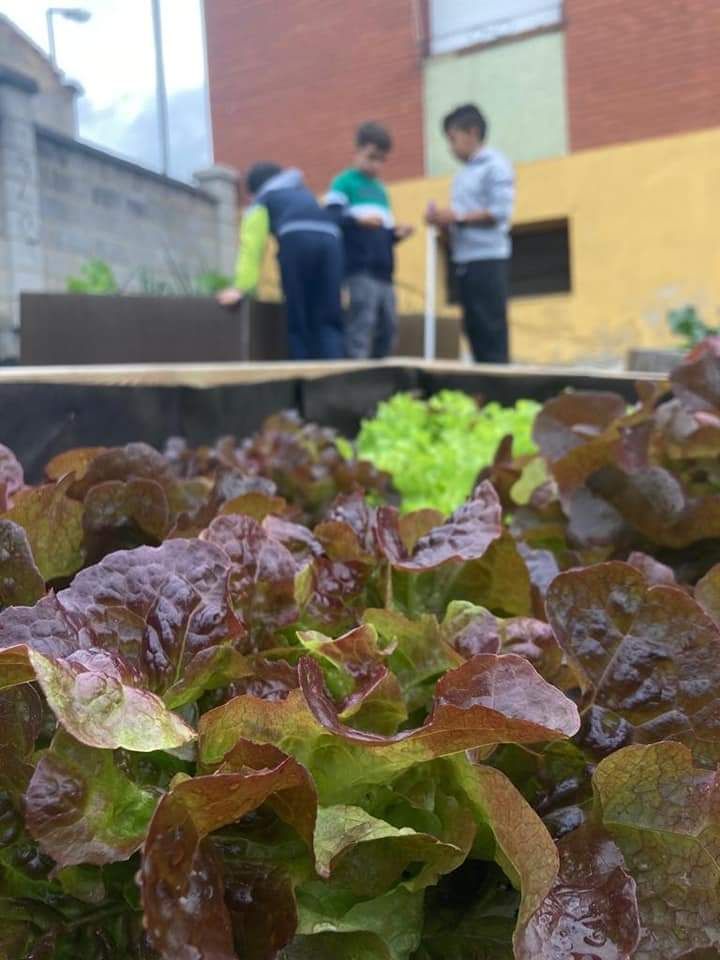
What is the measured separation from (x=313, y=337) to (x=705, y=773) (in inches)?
181

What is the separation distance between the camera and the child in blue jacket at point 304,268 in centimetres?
485

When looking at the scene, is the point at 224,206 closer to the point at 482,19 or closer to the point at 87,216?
the point at 87,216

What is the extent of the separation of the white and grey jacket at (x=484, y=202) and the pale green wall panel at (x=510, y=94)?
4.56m

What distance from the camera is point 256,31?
1020 cm

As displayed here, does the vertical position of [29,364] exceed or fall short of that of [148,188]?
it falls short

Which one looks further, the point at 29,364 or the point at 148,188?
the point at 148,188

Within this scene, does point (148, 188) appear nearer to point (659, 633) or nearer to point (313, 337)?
point (313, 337)

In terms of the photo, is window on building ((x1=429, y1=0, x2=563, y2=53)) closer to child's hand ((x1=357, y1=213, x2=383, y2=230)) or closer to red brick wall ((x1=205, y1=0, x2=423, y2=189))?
red brick wall ((x1=205, y1=0, x2=423, y2=189))

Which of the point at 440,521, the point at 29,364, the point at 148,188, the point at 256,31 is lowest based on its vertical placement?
the point at 440,521

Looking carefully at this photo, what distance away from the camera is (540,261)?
31.7ft

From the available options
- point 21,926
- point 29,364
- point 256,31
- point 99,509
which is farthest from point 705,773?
point 256,31

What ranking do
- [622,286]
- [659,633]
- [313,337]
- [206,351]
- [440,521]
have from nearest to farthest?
[659,633]
[440,521]
[206,351]
[313,337]
[622,286]

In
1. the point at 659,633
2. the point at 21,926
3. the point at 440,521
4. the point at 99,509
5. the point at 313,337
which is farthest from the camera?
the point at 313,337

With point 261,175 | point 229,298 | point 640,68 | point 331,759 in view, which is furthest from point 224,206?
point 331,759
